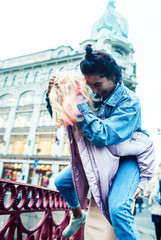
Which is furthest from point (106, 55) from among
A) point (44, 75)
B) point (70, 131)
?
point (44, 75)

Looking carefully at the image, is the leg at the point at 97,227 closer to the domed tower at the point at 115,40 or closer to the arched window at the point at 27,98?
the arched window at the point at 27,98

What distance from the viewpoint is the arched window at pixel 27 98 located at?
86.6ft

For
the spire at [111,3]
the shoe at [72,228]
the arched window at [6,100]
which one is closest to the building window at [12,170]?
the arched window at [6,100]

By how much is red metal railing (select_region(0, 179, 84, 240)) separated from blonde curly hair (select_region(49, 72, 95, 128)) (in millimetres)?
762

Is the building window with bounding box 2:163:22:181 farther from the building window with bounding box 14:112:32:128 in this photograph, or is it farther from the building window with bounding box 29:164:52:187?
the building window with bounding box 14:112:32:128

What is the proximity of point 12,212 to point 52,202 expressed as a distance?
104 cm

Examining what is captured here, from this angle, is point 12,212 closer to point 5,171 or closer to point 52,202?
point 52,202

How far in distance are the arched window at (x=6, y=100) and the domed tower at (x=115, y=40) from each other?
14172 mm

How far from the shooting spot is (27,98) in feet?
87.9

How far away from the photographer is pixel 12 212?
1.62 meters

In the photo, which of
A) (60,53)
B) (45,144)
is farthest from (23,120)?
(60,53)

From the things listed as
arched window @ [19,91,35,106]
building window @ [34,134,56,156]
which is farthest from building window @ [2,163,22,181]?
arched window @ [19,91,35,106]

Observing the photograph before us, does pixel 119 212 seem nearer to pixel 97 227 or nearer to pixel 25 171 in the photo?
pixel 97 227

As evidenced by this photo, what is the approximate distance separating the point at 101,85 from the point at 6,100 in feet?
95.6
